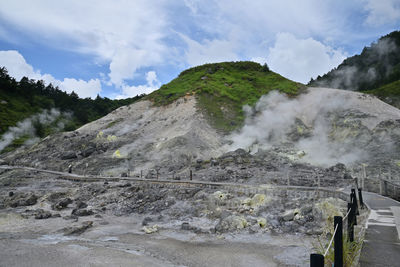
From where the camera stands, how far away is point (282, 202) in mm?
16234

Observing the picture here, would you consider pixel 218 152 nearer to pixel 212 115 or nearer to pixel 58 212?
pixel 212 115

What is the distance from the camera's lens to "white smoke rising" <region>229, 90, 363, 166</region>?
2964cm

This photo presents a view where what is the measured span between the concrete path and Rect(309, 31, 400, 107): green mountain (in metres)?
66.9

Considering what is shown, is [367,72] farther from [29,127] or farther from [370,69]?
[29,127]

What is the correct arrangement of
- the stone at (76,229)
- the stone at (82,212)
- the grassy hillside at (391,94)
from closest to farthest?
the stone at (76,229)
the stone at (82,212)
the grassy hillside at (391,94)

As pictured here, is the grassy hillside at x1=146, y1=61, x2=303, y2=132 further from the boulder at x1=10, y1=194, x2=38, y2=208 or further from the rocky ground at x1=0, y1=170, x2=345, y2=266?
the boulder at x1=10, y1=194, x2=38, y2=208

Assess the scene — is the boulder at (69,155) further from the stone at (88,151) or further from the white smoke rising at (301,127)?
the white smoke rising at (301,127)

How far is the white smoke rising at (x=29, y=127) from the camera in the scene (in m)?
59.9

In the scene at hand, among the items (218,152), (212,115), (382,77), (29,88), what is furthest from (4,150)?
(382,77)

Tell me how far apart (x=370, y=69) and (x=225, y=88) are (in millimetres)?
45762

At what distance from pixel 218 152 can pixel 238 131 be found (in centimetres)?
746

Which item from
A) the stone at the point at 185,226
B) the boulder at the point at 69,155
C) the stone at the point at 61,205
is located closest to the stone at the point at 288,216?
the stone at the point at 185,226

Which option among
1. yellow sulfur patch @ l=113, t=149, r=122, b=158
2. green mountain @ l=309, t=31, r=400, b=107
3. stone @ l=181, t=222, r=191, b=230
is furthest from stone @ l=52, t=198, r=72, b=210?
green mountain @ l=309, t=31, r=400, b=107

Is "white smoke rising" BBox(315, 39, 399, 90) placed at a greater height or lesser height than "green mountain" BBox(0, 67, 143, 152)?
greater
